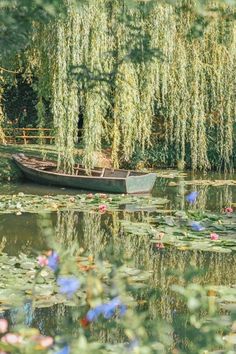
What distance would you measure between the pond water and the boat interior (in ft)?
1.93

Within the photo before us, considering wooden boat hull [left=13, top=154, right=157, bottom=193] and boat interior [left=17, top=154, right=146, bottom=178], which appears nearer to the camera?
wooden boat hull [left=13, top=154, right=157, bottom=193]

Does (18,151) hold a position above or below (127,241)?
above

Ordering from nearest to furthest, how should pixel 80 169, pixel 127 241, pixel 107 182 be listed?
pixel 127 241 < pixel 107 182 < pixel 80 169

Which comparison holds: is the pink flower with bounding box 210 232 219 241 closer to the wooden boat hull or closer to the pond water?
the pond water

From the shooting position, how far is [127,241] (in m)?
7.03

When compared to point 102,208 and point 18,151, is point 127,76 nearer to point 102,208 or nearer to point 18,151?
point 102,208

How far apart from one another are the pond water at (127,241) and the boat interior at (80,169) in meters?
0.59

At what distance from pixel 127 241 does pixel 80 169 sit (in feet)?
16.1

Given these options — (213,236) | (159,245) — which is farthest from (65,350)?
(213,236)

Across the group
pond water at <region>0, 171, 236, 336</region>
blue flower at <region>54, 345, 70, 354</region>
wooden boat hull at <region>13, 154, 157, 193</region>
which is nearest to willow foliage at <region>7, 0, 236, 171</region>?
wooden boat hull at <region>13, 154, 157, 193</region>

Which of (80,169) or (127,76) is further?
(80,169)

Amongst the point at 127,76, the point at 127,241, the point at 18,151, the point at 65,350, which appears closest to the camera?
the point at 65,350

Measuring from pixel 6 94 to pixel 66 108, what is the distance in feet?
29.7

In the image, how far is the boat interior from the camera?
11.6 meters
